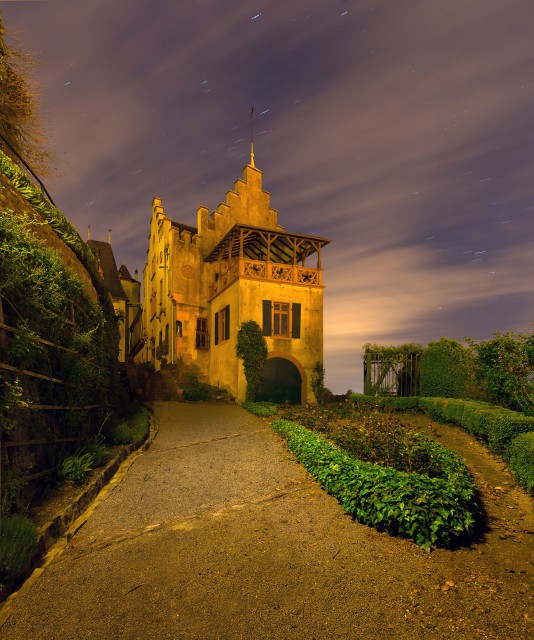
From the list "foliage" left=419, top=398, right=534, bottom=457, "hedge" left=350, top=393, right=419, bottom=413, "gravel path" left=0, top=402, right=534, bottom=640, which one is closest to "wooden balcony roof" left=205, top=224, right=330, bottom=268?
"hedge" left=350, top=393, right=419, bottom=413

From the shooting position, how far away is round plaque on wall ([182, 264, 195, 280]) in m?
24.9

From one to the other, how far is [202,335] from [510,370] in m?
16.7

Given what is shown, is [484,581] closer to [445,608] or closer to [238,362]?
[445,608]

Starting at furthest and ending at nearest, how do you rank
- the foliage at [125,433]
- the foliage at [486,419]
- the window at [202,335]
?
the window at [202,335] < the foliage at [125,433] < the foliage at [486,419]

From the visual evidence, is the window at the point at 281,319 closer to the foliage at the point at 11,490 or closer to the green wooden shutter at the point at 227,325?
the green wooden shutter at the point at 227,325

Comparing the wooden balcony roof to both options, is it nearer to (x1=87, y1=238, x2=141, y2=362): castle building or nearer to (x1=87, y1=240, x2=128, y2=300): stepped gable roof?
(x1=87, y1=240, x2=128, y2=300): stepped gable roof

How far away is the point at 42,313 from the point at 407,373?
14536mm

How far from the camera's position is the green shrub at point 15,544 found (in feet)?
14.6

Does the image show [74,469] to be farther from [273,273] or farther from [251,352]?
[273,273]

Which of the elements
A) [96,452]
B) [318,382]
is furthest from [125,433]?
[318,382]

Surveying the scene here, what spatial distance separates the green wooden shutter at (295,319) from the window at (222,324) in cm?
341

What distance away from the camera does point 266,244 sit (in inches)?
873

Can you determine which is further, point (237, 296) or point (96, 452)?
point (237, 296)

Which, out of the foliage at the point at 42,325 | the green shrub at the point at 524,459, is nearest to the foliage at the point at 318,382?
the foliage at the point at 42,325
